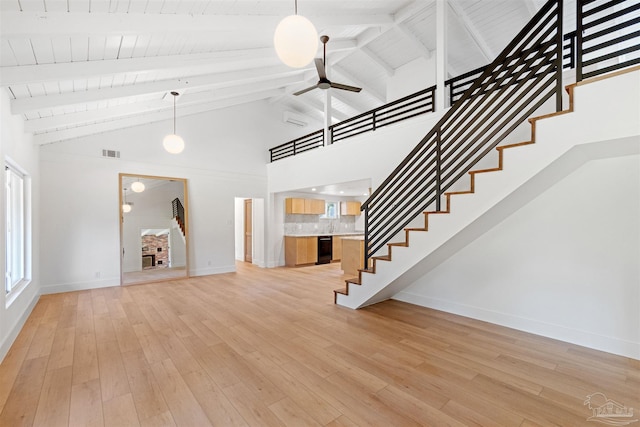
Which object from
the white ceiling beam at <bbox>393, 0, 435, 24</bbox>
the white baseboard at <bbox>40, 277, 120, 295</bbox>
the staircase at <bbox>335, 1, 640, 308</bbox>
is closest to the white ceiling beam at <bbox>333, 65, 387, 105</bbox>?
the white ceiling beam at <bbox>393, 0, 435, 24</bbox>

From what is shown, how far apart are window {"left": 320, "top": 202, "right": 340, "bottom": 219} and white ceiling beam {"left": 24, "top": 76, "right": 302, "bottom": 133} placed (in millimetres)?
4411

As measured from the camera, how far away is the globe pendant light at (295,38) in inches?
86.3

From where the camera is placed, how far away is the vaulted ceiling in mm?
2439

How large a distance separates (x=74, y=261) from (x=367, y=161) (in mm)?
5965

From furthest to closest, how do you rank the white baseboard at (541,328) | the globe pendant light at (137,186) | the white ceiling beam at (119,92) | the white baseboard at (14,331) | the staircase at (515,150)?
1. the globe pendant light at (137,186)
2. the white ceiling beam at (119,92)
3. the white baseboard at (14,331)
4. the white baseboard at (541,328)
5. the staircase at (515,150)

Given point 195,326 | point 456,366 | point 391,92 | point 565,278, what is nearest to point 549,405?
point 456,366

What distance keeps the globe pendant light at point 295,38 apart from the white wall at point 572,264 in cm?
298

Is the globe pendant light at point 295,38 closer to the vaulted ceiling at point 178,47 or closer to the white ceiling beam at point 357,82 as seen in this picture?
the vaulted ceiling at point 178,47

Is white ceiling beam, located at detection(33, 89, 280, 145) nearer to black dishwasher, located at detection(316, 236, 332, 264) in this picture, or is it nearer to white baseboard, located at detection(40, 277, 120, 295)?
white baseboard, located at detection(40, 277, 120, 295)

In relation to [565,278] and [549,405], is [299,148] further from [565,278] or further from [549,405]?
[549,405]

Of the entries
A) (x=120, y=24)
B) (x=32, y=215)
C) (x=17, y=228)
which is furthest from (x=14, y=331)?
(x=120, y=24)

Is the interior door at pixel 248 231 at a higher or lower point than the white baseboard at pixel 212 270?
higher

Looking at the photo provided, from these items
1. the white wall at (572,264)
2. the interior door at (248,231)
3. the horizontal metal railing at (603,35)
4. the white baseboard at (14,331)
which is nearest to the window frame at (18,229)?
the white baseboard at (14,331)

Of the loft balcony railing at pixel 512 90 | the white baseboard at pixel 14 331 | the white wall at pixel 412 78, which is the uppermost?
the white wall at pixel 412 78
